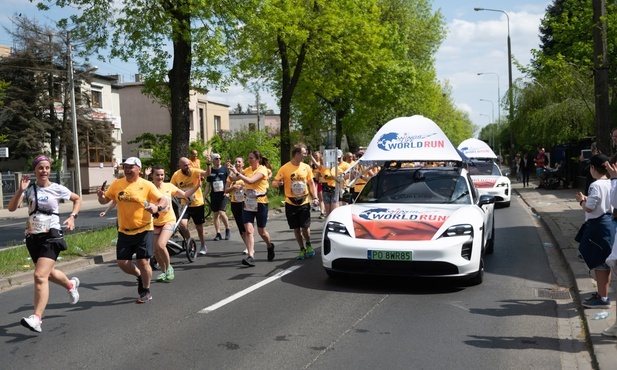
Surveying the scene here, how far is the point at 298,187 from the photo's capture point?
33.8ft

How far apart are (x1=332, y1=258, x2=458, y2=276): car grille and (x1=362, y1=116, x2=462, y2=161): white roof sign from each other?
3.27 m

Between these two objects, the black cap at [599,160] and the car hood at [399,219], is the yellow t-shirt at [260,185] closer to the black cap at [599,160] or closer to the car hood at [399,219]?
the car hood at [399,219]

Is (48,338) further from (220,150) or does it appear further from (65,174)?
(65,174)

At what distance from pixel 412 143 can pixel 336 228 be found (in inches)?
135

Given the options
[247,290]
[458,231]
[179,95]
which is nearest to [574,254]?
[458,231]

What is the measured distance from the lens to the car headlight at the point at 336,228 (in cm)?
810

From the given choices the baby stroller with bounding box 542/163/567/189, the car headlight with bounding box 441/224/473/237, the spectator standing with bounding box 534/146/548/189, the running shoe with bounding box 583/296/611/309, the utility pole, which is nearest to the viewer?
the running shoe with bounding box 583/296/611/309

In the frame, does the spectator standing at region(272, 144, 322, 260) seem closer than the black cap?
No

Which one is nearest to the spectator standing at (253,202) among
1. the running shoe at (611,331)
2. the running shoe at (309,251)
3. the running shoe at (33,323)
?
the running shoe at (309,251)

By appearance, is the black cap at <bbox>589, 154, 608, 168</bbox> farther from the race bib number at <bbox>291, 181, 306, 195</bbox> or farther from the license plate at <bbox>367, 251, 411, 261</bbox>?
the race bib number at <bbox>291, 181, 306, 195</bbox>

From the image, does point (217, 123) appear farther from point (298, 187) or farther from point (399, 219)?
point (399, 219)

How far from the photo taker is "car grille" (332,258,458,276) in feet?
24.9

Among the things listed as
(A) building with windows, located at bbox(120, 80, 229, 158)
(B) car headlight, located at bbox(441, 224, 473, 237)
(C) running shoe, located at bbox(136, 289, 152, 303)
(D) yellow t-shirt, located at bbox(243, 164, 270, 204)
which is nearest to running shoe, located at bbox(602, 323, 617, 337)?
(B) car headlight, located at bbox(441, 224, 473, 237)

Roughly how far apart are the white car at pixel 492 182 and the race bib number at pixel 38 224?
51.0 ft
